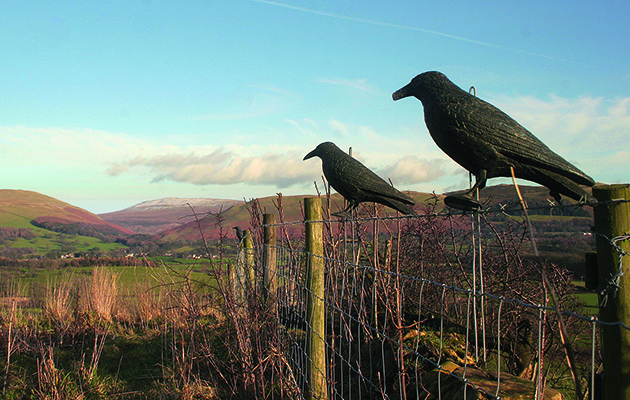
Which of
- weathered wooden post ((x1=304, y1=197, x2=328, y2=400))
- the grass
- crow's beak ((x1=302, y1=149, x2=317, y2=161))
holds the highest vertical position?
crow's beak ((x1=302, y1=149, x2=317, y2=161))

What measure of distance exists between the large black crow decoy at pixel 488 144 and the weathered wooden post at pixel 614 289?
0.34 meters

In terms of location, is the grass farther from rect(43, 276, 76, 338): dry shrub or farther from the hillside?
the hillside

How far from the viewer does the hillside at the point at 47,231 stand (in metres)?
25.4

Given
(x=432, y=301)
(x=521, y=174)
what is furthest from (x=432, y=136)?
(x=432, y=301)

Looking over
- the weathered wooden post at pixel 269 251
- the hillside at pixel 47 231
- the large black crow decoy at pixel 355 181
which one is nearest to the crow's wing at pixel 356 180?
the large black crow decoy at pixel 355 181

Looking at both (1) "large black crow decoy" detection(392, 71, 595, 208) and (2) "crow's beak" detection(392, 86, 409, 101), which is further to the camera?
(2) "crow's beak" detection(392, 86, 409, 101)

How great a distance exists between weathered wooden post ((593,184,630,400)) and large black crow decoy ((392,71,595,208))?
34cm

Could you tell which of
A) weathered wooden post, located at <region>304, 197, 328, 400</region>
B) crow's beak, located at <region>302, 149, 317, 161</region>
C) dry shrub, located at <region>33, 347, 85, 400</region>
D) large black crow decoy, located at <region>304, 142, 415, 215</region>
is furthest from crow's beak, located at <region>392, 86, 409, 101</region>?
dry shrub, located at <region>33, 347, 85, 400</region>

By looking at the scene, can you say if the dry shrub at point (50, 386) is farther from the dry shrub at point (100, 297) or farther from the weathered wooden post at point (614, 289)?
the weathered wooden post at point (614, 289)

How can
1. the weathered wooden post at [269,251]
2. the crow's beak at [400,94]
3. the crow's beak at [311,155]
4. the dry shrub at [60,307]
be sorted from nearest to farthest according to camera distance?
the crow's beak at [400,94], the crow's beak at [311,155], the weathered wooden post at [269,251], the dry shrub at [60,307]

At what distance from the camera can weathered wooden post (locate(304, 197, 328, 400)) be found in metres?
3.04

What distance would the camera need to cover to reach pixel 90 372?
446 centimetres

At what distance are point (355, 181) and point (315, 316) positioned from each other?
3.23 ft

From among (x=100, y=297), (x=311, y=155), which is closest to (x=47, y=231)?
(x=100, y=297)
